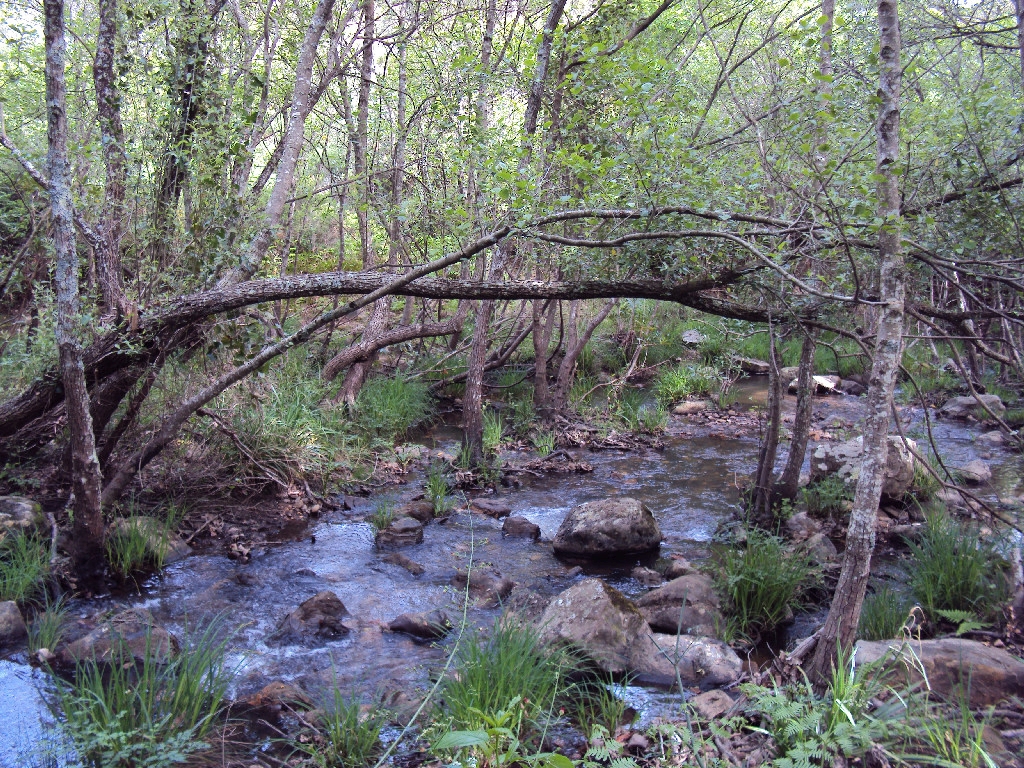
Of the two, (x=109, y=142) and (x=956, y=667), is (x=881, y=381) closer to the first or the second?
(x=956, y=667)

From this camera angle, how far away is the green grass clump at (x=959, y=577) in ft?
15.0

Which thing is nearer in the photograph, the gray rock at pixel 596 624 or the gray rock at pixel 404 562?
the gray rock at pixel 596 624

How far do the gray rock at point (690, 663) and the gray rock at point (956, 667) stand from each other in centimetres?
86

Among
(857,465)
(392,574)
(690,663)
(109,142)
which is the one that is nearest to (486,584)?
(392,574)

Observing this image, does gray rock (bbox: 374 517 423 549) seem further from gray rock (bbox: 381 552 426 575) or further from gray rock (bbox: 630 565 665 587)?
gray rock (bbox: 630 565 665 587)

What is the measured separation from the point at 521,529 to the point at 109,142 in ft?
15.2

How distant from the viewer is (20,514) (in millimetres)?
5477

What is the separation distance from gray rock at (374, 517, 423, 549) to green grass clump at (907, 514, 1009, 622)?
4.03 meters

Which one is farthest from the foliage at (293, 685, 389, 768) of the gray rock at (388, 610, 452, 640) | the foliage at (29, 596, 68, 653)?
the foliage at (29, 596, 68, 653)

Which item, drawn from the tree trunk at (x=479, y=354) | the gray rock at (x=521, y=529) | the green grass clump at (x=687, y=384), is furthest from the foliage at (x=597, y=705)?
the green grass clump at (x=687, y=384)

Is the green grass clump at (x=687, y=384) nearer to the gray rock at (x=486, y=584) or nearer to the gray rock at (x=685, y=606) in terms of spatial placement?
the gray rock at (x=486, y=584)

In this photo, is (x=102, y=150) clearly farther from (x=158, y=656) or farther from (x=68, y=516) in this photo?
(x=158, y=656)

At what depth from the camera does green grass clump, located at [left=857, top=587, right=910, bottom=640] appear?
4309mm

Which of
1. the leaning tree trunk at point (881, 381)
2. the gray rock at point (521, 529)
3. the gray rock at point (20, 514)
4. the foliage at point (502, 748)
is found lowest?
the gray rock at point (521, 529)
